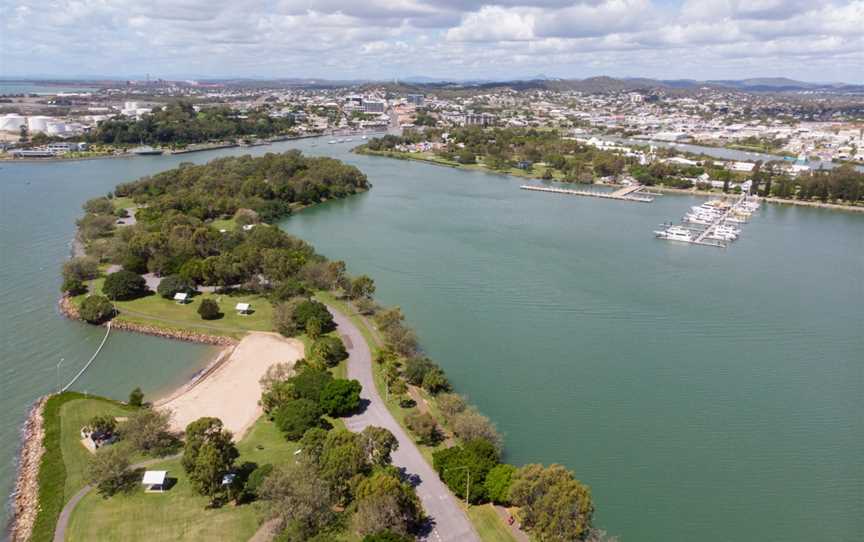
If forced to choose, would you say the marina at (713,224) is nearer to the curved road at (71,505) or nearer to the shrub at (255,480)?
the shrub at (255,480)

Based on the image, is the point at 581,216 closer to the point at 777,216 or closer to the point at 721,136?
the point at 777,216

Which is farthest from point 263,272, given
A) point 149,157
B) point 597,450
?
point 149,157

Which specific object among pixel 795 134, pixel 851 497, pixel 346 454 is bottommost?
pixel 851 497

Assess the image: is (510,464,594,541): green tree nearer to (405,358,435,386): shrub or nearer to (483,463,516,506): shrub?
(483,463,516,506): shrub

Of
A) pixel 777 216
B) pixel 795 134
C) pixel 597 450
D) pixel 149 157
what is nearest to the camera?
pixel 597 450

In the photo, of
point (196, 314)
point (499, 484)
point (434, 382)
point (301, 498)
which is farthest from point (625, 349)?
point (196, 314)

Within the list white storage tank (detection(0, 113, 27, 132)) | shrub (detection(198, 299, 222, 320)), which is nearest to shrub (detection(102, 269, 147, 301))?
shrub (detection(198, 299, 222, 320))

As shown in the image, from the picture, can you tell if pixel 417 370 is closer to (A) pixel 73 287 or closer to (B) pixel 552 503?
(B) pixel 552 503
